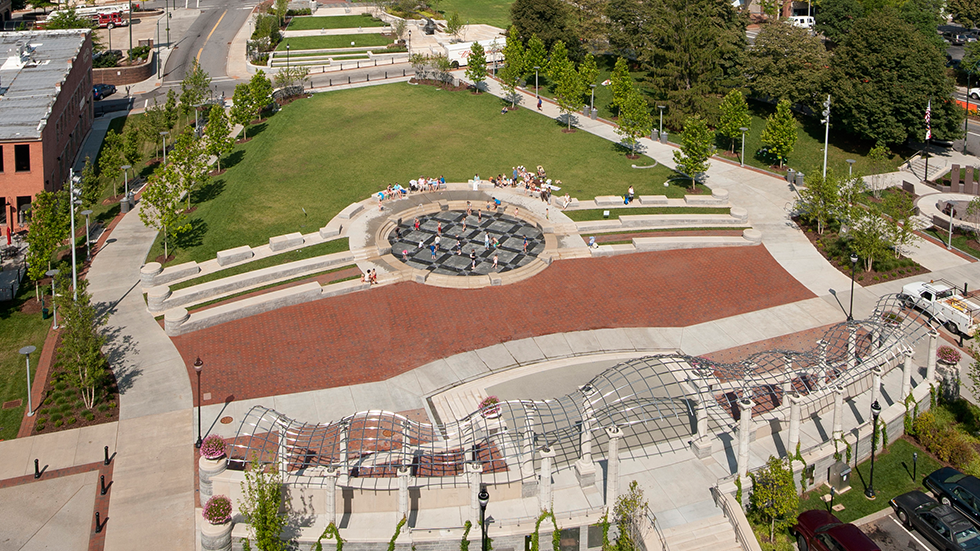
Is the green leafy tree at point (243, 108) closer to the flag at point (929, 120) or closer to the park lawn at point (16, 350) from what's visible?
the park lawn at point (16, 350)

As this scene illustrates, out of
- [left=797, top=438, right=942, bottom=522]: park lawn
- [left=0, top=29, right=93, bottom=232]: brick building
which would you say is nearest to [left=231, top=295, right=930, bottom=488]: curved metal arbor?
[left=797, top=438, right=942, bottom=522]: park lawn

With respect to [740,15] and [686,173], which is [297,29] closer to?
[740,15]

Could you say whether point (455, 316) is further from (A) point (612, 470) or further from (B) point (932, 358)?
(B) point (932, 358)

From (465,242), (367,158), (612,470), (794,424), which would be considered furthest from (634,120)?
(612,470)

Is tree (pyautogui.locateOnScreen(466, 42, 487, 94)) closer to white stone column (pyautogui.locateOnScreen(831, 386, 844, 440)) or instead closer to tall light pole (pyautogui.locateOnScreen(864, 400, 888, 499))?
white stone column (pyautogui.locateOnScreen(831, 386, 844, 440))

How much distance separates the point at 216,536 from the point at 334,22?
105619 mm

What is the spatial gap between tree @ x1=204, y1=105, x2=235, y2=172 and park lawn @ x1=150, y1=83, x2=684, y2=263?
205cm

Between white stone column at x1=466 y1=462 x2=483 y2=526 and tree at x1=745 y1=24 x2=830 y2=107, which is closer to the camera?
white stone column at x1=466 y1=462 x2=483 y2=526

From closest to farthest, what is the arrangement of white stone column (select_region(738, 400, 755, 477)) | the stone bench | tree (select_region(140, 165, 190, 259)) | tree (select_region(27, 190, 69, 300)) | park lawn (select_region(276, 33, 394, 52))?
white stone column (select_region(738, 400, 755, 477)) < tree (select_region(27, 190, 69, 300)) < the stone bench < tree (select_region(140, 165, 190, 259)) < park lawn (select_region(276, 33, 394, 52))

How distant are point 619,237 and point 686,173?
37.1 ft

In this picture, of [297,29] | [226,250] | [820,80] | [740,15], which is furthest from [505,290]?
[297,29]

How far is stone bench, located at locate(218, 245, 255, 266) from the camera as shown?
5447 centimetres

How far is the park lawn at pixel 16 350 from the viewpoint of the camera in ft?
133

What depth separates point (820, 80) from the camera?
76.6 m
